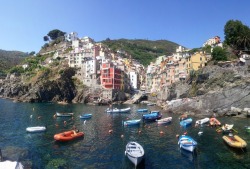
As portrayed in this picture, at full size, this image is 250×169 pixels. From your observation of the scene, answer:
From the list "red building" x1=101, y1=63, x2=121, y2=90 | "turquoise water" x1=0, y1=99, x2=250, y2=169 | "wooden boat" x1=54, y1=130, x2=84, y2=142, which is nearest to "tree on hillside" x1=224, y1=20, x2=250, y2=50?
"turquoise water" x1=0, y1=99, x2=250, y2=169

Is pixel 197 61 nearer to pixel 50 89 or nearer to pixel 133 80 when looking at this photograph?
pixel 133 80

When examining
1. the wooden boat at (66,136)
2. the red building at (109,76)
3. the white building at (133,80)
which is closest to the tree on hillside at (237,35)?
the red building at (109,76)

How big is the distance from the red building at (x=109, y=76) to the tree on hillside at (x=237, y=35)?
2244 inches

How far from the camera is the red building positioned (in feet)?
403

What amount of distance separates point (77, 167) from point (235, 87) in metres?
59.8

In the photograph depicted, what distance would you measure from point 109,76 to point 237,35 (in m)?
63.4

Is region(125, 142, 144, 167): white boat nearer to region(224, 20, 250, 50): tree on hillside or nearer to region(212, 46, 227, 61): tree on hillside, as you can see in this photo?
region(212, 46, 227, 61): tree on hillside

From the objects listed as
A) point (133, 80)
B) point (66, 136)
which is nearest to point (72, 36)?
point (133, 80)

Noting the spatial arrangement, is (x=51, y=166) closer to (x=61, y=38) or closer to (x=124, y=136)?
(x=124, y=136)

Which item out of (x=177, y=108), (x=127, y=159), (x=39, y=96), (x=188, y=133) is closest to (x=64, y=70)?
(x=39, y=96)

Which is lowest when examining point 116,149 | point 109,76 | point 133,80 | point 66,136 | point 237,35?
point 116,149

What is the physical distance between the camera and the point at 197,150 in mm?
36344

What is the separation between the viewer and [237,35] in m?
94.0

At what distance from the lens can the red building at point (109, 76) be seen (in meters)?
123
